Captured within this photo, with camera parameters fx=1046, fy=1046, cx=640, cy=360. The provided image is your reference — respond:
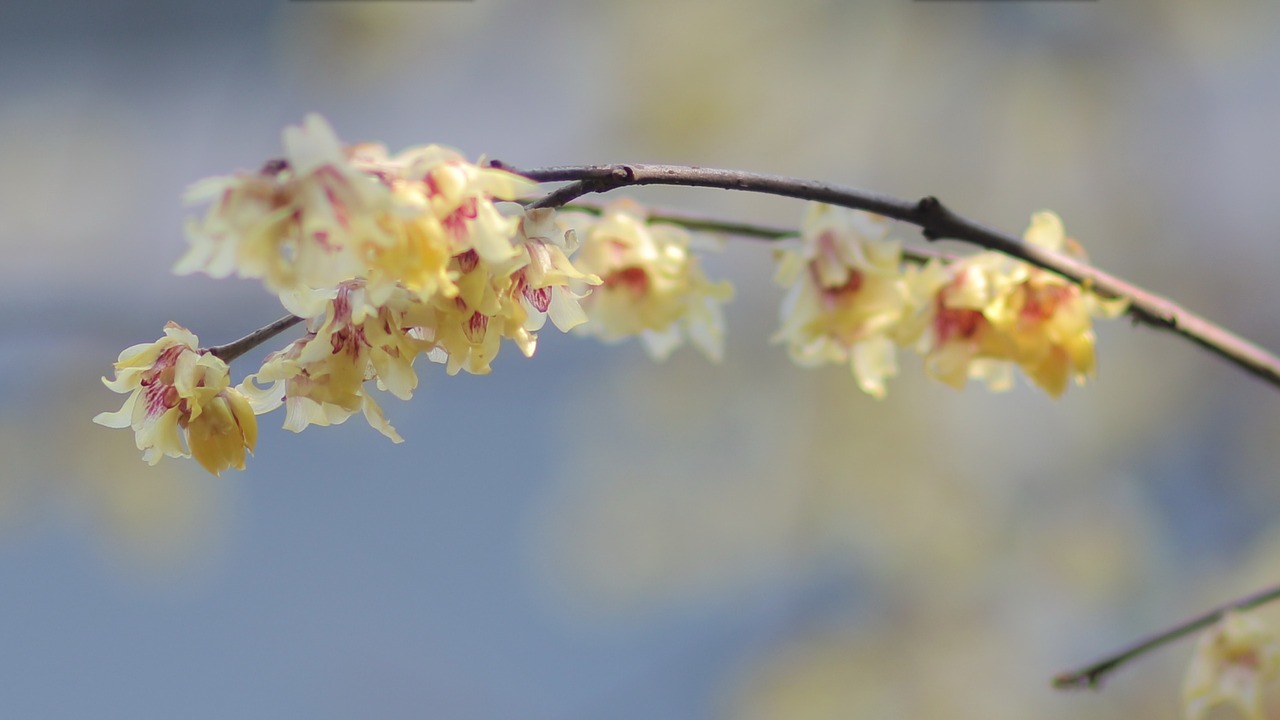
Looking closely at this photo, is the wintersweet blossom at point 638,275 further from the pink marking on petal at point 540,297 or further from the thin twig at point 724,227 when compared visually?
the pink marking on petal at point 540,297

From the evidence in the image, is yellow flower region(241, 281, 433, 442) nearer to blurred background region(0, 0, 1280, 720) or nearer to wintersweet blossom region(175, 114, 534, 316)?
wintersweet blossom region(175, 114, 534, 316)

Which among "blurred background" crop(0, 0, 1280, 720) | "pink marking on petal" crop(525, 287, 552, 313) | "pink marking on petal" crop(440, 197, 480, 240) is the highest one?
→ "blurred background" crop(0, 0, 1280, 720)

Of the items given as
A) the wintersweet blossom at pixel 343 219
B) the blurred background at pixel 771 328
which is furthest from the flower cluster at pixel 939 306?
the blurred background at pixel 771 328

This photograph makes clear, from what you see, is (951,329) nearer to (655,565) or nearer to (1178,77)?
(1178,77)

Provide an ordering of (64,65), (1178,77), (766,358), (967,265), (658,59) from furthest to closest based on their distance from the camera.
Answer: (64,65) < (766,358) < (658,59) < (1178,77) < (967,265)

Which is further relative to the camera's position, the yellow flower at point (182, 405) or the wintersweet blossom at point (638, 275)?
the wintersweet blossom at point (638, 275)

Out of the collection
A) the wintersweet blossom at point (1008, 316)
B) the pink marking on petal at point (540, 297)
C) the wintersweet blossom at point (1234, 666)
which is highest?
the wintersweet blossom at point (1008, 316)

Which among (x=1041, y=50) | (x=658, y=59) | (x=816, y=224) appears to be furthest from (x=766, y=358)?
(x=816, y=224)

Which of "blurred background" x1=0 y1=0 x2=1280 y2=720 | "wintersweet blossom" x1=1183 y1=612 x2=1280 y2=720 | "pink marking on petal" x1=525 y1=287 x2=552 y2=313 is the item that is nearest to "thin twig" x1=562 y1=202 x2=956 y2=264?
"pink marking on petal" x1=525 y1=287 x2=552 y2=313
